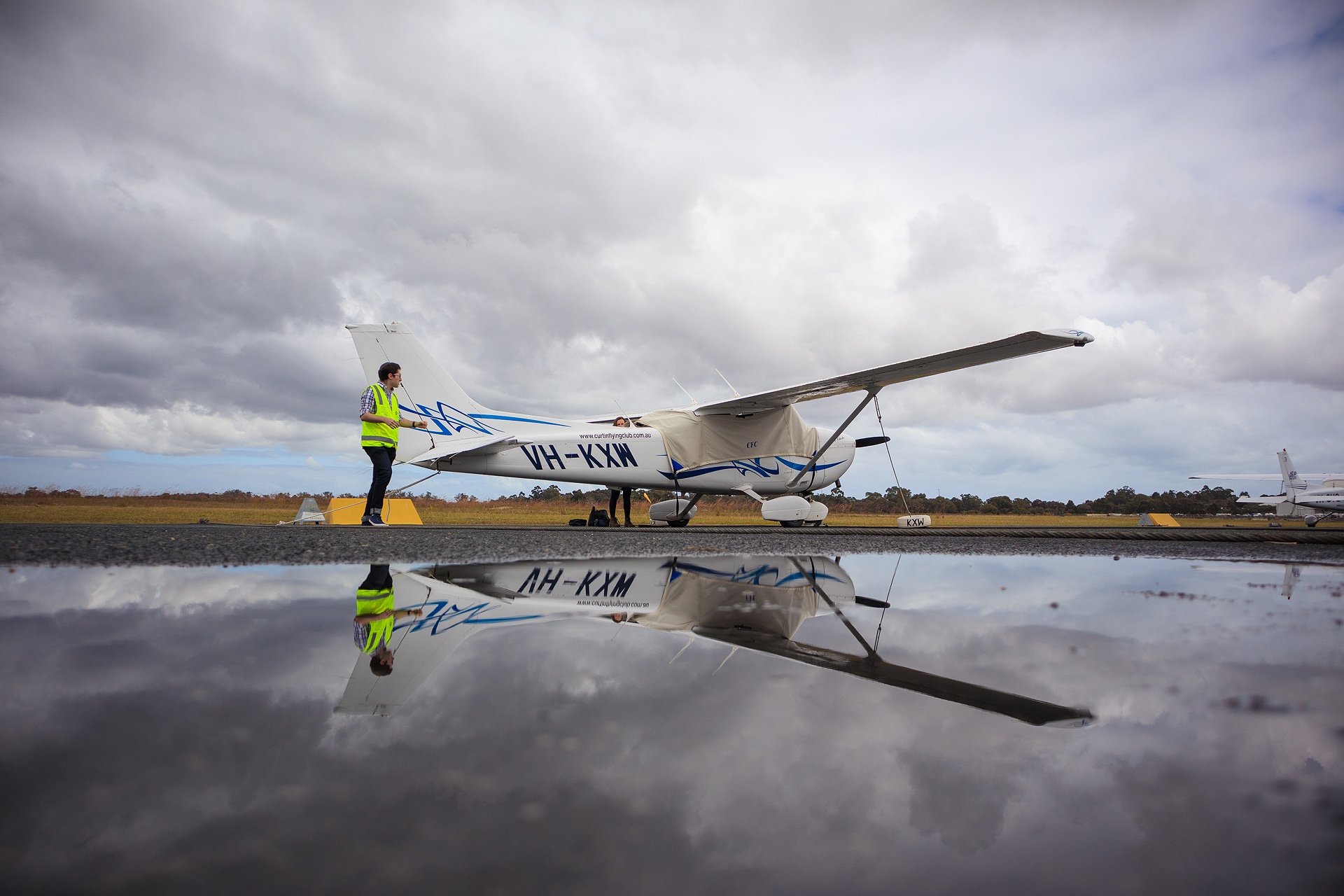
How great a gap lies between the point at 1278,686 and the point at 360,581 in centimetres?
307

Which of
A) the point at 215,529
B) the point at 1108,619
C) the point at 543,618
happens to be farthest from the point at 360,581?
the point at 215,529

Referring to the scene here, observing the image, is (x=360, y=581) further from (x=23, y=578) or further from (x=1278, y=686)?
(x=1278, y=686)

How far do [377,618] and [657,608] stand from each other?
91 centimetres

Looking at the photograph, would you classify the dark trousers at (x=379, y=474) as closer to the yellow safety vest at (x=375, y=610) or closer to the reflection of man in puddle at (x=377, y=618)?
the reflection of man in puddle at (x=377, y=618)

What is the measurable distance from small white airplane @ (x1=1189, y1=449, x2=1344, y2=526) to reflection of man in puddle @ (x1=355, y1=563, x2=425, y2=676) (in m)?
43.4

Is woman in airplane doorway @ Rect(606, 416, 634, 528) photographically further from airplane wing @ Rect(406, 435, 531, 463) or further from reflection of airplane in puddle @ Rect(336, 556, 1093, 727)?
reflection of airplane in puddle @ Rect(336, 556, 1093, 727)

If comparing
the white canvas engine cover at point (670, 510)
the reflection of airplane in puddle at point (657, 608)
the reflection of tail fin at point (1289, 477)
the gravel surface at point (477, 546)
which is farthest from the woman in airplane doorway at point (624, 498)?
the reflection of tail fin at point (1289, 477)

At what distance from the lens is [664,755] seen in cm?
90

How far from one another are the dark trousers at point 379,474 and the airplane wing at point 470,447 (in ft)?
7.28

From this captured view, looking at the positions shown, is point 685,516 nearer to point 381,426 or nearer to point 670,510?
point 670,510

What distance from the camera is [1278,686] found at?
1.32m

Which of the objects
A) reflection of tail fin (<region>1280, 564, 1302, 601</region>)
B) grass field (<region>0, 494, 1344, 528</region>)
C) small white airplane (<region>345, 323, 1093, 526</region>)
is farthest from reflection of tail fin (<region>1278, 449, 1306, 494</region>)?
reflection of tail fin (<region>1280, 564, 1302, 601</region>)

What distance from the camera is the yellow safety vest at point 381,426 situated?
289 inches

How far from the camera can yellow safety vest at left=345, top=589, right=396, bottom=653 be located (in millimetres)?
1560
